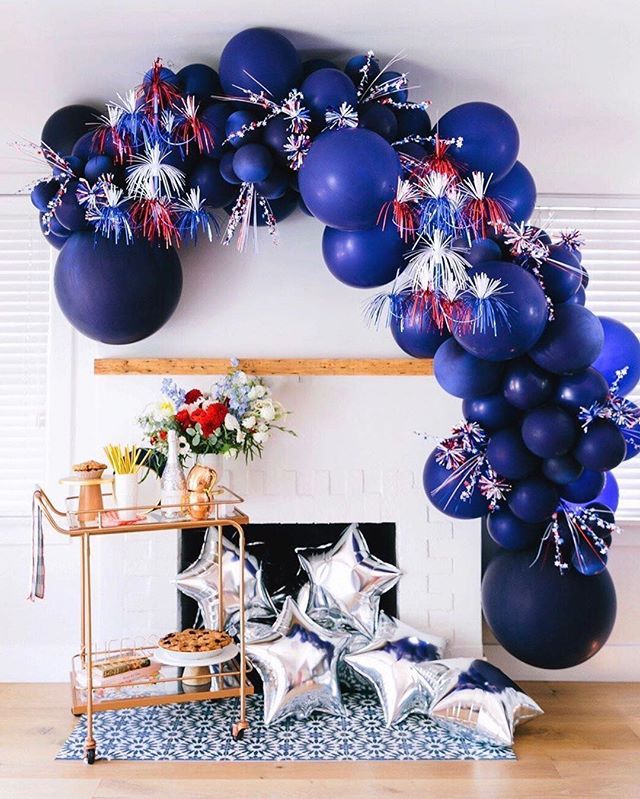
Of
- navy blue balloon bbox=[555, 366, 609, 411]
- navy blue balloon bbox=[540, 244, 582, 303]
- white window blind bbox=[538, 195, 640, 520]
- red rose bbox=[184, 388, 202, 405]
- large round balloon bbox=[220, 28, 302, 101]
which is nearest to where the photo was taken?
navy blue balloon bbox=[555, 366, 609, 411]

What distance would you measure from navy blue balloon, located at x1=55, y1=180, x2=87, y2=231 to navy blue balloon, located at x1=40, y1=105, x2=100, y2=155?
25 cm

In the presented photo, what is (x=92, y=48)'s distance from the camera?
9.02ft

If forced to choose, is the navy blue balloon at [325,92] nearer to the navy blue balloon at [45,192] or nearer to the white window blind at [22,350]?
the navy blue balloon at [45,192]

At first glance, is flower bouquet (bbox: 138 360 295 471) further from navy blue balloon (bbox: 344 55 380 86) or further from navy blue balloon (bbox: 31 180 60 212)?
navy blue balloon (bbox: 344 55 380 86)

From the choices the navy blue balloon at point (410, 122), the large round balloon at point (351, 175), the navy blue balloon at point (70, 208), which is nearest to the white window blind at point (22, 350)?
the navy blue balloon at point (70, 208)

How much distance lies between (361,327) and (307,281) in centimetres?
28

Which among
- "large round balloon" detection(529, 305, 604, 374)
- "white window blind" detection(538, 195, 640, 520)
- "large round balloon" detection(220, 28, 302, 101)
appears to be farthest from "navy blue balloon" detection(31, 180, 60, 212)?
"white window blind" detection(538, 195, 640, 520)

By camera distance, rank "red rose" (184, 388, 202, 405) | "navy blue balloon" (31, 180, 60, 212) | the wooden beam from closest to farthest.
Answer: "navy blue balloon" (31, 180, 60, 212)
"red rose" (184, 388, 202, 405)
the wooden beam

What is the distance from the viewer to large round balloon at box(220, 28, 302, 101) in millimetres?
2607

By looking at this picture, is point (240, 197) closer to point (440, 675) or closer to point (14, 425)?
point (14, 425)

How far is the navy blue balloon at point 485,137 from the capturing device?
2611 millimetres

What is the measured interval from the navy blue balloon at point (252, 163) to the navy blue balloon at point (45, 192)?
67 centimetres

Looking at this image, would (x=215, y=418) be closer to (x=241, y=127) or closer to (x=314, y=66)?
(x=241, y=127)

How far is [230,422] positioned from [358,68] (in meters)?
1.27
